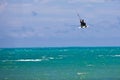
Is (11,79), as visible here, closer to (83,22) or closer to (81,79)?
(81,79)

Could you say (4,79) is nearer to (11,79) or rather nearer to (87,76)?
(11,79)

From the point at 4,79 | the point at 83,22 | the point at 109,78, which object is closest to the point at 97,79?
the point at 109,78

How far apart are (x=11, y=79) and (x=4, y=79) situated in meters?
0.82

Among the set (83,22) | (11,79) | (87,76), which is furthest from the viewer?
(87,76)

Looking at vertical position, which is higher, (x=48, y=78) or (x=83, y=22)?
(x=83, y=22)

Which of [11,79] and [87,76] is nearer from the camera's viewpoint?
[11,79]

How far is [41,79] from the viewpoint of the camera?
193 feet

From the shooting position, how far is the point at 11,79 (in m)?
58.5

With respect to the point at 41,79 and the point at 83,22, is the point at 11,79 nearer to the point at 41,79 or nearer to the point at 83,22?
the point at 41,79

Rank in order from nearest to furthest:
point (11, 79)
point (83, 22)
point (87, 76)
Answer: point (83, 22)
point (11, 79)
point (87, 76)

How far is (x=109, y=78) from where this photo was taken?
198 feet

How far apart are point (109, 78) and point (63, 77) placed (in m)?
5.18

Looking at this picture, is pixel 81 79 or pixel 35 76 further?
pixel 35 76

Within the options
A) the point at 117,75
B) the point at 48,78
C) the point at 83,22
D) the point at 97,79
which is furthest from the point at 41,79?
the point at 83,22
